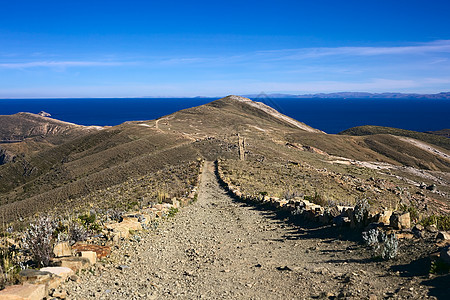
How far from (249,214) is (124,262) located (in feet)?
20.9

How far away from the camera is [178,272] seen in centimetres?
743

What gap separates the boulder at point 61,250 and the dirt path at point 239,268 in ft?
2.72

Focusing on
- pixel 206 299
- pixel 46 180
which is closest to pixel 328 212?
pixel 206 299

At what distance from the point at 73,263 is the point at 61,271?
1.29 feet

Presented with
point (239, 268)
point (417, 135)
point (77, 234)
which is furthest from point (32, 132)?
point (239, 268)

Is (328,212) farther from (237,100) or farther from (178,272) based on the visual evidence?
(237,100)

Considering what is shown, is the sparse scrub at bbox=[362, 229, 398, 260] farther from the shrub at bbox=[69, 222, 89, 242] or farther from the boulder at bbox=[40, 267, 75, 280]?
the shrub at bbox=[69, 222, 89, 242]

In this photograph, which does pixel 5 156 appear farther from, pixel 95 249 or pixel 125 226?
pixel 95 249

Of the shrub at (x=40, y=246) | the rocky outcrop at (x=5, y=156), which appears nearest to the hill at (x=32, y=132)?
the rocky outcrop at (x=5, y=156)

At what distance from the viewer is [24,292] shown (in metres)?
5.12

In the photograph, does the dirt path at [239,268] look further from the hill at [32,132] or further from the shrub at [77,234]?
the hill at [32,132]

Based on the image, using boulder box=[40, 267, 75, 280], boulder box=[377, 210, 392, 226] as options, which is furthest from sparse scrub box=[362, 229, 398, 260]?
boulder box=[40, 267, 75, 280]

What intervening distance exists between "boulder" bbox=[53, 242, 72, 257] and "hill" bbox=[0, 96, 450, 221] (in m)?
9.32

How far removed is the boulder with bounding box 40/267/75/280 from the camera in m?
6.09
